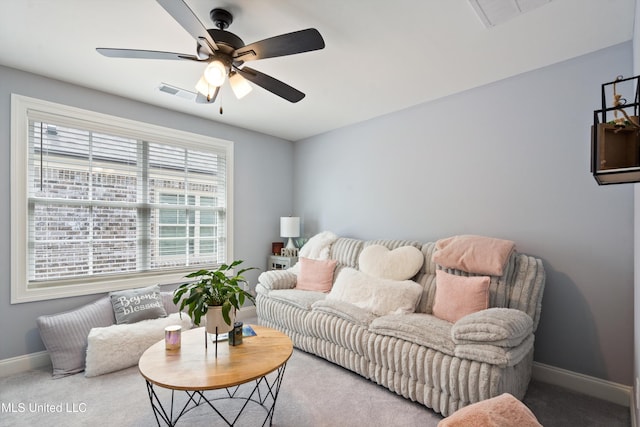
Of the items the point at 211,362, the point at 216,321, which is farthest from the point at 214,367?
the point at 216,321

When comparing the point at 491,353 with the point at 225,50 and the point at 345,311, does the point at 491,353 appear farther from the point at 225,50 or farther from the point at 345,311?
the point at 225,50

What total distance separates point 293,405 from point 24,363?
2.36 m

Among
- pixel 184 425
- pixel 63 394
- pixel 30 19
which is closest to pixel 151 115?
pixel 30 19

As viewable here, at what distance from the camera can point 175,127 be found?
144 inches


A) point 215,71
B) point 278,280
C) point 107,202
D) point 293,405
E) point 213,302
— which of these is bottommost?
point 293,405

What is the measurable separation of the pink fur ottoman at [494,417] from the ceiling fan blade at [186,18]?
1933 millimetres

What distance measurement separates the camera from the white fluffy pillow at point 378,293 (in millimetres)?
2625

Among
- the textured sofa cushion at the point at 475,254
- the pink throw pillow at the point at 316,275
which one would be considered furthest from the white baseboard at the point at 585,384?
the pink throw pillow at the point at 316,275

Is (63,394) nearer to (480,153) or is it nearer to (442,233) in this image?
(442,233)

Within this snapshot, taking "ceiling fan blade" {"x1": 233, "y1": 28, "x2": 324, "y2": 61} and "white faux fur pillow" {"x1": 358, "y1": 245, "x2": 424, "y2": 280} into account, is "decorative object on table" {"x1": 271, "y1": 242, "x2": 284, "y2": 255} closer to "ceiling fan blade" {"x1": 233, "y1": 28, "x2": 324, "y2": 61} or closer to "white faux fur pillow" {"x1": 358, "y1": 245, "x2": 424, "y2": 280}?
"white faux fur pillow" {"x1": 358, "y1": 245, "x2": 424, "y2": 280}

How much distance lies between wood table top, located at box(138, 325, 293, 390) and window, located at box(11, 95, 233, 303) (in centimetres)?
164

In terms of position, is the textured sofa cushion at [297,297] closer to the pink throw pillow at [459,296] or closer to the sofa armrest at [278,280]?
the sofa armrest at [278,280]

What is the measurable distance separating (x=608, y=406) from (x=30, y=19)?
4.64 m

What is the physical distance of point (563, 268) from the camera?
247 centimetres
